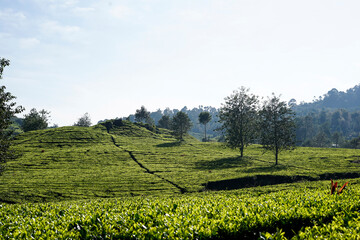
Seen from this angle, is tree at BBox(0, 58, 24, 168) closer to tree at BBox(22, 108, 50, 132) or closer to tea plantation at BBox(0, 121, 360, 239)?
tea plantation at BBox(0, 121, 360, 239)

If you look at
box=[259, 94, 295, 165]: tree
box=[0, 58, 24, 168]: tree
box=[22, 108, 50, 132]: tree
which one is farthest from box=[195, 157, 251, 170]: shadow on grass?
box=[22, 108, 50, 132]: tree

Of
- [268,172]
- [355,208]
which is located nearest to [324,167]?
[268,172]

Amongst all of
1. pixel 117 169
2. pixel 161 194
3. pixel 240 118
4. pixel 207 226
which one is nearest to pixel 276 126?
pixel 240 118

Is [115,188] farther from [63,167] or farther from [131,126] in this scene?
[131,126]

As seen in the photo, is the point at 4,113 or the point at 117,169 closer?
the point at 4,113

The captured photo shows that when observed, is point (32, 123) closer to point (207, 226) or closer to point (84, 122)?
point (84, 122)

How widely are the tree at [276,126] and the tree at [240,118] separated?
9190mm

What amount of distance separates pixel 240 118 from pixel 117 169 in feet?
117

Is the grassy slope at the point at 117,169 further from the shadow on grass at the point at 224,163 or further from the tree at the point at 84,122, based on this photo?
the tree at the point at 84,122

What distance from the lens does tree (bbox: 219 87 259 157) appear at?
66375 mm

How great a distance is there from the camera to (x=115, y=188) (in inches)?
1529

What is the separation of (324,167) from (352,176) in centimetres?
700

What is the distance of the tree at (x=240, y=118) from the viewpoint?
218ft

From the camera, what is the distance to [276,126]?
5606cm
